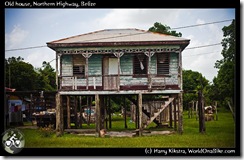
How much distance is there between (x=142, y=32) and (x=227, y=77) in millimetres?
5461

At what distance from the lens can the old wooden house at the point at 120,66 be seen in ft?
68.2

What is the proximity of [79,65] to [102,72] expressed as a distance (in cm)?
139

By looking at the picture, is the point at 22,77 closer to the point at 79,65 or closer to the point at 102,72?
the point at 79,65

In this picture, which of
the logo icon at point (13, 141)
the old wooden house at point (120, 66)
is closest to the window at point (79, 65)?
the old wooden house at point (120, 66)

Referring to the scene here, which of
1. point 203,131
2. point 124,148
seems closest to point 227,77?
point 203,131

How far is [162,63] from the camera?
2217 centimetres

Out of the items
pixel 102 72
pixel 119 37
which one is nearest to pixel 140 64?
pixel 119 37

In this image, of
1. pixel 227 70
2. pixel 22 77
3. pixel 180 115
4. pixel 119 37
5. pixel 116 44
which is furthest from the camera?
pixel 22 77

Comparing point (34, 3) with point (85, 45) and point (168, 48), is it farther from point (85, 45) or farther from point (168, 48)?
point (168, 48)

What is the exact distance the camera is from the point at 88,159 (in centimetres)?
1530

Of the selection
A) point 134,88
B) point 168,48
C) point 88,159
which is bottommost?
point 88,159

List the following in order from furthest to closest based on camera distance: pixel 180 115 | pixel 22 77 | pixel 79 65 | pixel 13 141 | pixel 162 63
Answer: pixel 22 77, pixel 79 65, pixel 162 63, pixel 180 115, pixel 13 141

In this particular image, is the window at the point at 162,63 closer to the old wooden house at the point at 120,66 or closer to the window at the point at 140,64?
the old wooden house at the point at 120,66

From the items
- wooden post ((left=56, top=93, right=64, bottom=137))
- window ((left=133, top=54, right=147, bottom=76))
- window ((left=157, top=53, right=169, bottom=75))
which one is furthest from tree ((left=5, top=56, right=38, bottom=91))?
window ((left=157, top=53, right=169, bottom=75))
